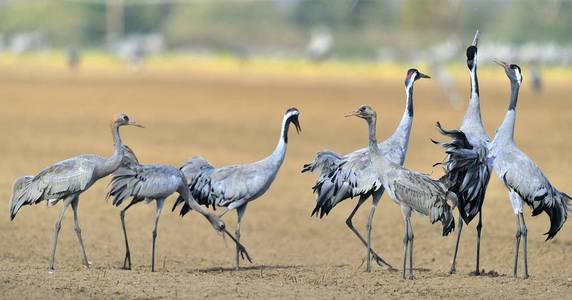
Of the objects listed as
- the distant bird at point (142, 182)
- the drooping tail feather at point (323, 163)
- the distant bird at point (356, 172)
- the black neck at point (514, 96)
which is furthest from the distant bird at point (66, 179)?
the black neck at point (514, 96)

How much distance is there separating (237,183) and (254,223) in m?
3.01

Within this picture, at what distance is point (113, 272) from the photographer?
9711 millimetres

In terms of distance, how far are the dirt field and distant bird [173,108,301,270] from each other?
658mm

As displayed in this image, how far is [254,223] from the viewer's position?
13914mm

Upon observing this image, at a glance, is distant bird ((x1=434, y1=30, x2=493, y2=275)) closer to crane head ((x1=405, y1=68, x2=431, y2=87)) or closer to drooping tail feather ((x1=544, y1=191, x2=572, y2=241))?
drooping tail feather ((x1=544, y1=191, x2=572, y2=241))

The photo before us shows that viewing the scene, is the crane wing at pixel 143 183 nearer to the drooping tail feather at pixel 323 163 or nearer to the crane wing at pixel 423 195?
the drooping tail feather at pixel 323 163

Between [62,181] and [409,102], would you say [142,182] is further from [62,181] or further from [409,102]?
[409,102]

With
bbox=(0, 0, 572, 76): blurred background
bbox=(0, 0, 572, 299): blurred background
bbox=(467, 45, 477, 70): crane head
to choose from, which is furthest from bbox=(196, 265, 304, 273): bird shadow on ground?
bbox=(0, 0, 572, 76): blurred background

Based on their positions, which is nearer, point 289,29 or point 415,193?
point 415,193

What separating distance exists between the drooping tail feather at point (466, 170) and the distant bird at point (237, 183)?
1.74 metres

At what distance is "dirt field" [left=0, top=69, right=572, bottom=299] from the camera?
367 inches

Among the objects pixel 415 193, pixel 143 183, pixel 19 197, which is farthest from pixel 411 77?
pixel 19 197

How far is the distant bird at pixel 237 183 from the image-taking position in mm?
10969

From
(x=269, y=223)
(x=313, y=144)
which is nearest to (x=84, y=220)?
(x=269, y=223)
